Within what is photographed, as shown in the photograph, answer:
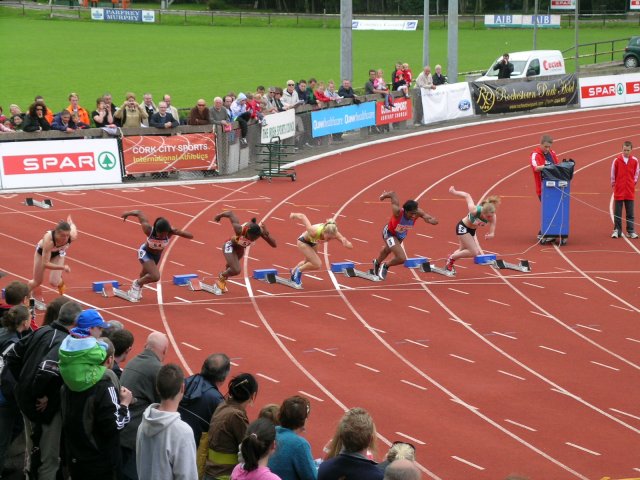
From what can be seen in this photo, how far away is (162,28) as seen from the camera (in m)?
84.4

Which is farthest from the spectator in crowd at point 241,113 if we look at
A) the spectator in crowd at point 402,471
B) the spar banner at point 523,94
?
the spectator in crowd at point 402,471

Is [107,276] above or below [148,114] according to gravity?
below

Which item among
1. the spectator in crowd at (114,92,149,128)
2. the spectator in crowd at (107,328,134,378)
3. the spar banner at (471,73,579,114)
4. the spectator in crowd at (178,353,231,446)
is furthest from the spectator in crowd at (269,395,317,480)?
the spar banner at (471,73,579,114)

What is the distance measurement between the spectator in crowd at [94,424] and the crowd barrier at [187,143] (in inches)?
746

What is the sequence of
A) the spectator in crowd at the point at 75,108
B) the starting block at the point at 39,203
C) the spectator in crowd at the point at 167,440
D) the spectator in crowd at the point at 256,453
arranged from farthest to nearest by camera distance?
the spectator in crowd at the point at 75,108 → the starting block at the point at 39,203 → the spectator in crowd at the point at 167,440 → the spectator in crowd at the point at 256,453

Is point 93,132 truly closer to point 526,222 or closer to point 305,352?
point 526,222

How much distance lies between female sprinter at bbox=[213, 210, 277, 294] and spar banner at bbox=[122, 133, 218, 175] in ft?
31.2

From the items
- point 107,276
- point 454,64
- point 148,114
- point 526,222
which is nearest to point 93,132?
point 148,114

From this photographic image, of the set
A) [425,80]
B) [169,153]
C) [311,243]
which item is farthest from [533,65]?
[311,243]

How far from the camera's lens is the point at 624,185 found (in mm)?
23141

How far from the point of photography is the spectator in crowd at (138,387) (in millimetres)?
8688

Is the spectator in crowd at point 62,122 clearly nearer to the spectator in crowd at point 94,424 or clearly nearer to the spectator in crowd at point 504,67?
the spectator in crowd at point 94,424

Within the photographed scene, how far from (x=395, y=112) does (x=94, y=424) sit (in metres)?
29.5

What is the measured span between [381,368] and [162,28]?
72.4 metres
